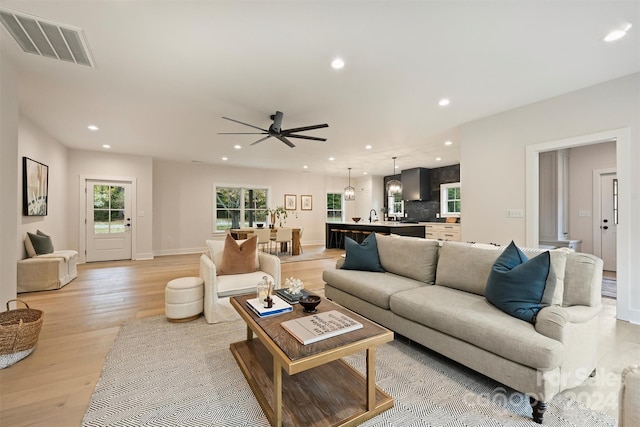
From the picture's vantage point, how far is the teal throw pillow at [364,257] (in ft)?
10.6

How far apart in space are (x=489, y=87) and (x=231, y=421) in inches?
155

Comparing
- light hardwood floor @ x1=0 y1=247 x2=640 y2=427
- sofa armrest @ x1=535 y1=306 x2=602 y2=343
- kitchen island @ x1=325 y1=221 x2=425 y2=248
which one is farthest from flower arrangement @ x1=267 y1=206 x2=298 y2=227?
sofa armrest @ x1=535 y1=306 x2=602 y2=343

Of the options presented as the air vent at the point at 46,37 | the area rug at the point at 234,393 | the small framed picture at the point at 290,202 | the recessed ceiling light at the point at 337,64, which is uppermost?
the air vent at the point at 46,37

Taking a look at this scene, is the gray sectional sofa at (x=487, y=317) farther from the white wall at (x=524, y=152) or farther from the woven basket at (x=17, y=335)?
the woven basket at (x=17, y=335)

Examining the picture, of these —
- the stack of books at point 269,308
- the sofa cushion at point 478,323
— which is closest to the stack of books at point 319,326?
the stack of books at point 269,308

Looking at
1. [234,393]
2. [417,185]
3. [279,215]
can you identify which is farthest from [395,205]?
[234,393]

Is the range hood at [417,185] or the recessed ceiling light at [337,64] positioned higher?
the recessed ceiling light at [337,64]

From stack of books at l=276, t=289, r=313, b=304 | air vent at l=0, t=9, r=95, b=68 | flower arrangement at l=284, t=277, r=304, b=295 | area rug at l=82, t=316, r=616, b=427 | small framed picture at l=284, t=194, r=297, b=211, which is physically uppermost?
air vent at l=0, t=9, r=95, b=68

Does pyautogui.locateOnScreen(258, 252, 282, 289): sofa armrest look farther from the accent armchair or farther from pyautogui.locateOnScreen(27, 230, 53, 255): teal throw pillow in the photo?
pyautogui.locateOnScreen(27, 230, 53, 255): teal throw pillow

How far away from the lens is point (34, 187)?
4.36m

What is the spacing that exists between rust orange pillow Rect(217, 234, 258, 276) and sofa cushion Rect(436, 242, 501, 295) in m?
2.13

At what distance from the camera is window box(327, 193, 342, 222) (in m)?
10.5

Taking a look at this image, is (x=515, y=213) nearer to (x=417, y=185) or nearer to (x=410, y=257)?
(x=410, y=257)

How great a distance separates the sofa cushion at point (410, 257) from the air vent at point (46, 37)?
A: 347cm
